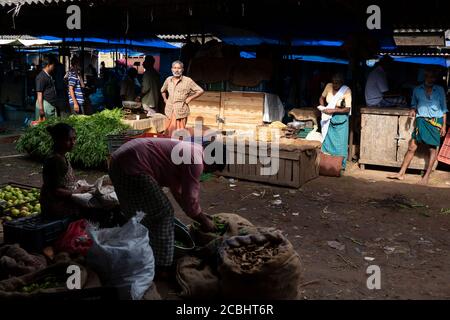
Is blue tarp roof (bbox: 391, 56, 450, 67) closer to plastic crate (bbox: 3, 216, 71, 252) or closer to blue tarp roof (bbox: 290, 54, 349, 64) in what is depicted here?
blue tarp roof (bbox: 290, 54, 349, 64)

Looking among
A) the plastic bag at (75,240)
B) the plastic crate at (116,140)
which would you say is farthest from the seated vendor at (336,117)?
the plastic bag at (75,240)

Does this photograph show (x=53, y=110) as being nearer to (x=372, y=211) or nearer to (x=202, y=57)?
(x=202, y=57)

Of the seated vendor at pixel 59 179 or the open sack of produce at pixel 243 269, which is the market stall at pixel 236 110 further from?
the seated vendor at pixel 59 179

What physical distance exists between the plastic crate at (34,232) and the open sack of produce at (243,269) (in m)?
1.18

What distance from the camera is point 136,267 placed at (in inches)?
145

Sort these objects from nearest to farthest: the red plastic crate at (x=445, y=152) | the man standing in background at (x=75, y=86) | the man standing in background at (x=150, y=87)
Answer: the red plastic crate at (x=445, y=152) → the man standing in background at (x=75, y=86) → the man standing in background at (x=150, y=87)

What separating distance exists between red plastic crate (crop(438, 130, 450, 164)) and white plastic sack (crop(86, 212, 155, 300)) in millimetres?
7126

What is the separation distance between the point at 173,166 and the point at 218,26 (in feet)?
24.2

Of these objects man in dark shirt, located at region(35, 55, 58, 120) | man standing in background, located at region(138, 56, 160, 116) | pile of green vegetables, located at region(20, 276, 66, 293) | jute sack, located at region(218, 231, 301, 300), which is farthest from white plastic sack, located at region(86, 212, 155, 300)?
man standing in background, located at region(138, 56, 160, 116)

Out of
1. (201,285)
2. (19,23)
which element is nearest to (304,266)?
(201,285)

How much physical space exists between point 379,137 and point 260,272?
6.43 metres

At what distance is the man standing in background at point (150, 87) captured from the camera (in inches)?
460

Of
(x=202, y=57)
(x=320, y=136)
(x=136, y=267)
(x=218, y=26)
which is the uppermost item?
(x=218, y=26)
